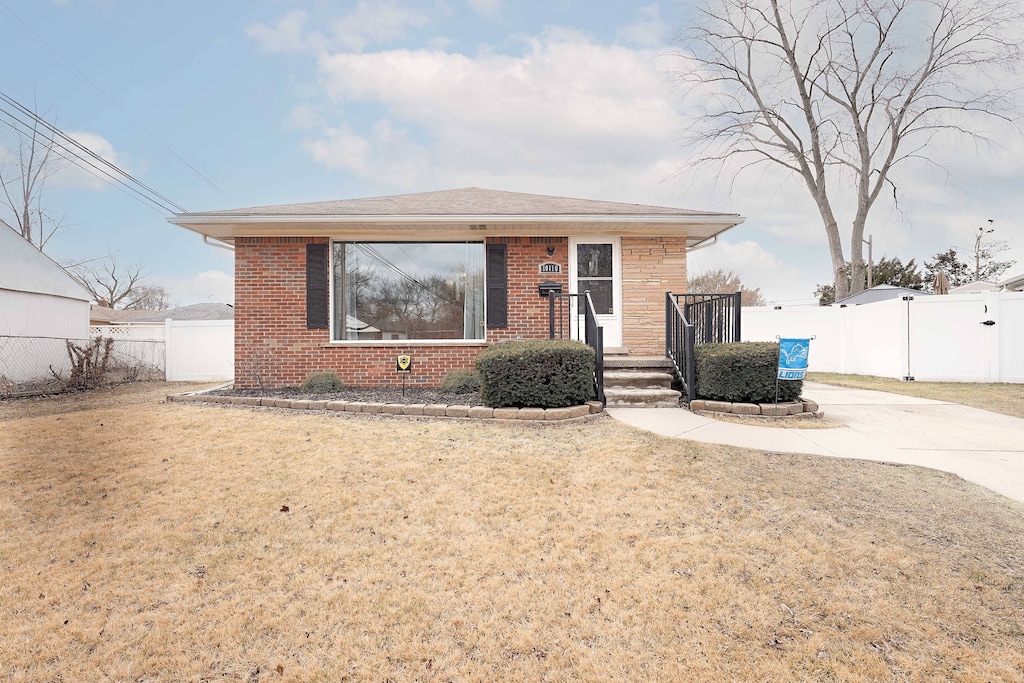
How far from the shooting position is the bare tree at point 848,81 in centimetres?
1595

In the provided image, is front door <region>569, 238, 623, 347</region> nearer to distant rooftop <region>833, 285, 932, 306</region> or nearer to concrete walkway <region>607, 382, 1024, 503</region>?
concrete walkway <region>607, 382, 1024, 503</region>

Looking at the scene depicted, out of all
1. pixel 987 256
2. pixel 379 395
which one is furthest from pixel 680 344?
pixel 987 256

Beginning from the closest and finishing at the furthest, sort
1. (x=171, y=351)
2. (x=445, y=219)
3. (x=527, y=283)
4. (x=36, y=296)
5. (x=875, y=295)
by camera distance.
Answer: (x=445, y=219), (x=527, y=283), (x=36, y=296), (x=171, y=351), (x=875, y=295)

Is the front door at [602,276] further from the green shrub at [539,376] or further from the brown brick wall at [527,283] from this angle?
the green shrub at [539,376]

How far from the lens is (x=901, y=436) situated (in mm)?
5371

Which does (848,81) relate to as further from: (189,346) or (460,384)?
(189,346)

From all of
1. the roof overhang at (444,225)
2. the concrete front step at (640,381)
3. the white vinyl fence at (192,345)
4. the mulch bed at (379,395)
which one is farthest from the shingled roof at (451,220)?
the white vinyl fence at (192,345)

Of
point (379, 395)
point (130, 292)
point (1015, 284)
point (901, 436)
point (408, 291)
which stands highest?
point (130, 292)

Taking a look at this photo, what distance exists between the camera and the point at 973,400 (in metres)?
7.91

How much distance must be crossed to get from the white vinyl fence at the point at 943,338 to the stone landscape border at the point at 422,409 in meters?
8.42

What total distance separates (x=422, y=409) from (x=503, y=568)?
363cm

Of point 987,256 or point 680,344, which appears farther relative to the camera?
point 987,256

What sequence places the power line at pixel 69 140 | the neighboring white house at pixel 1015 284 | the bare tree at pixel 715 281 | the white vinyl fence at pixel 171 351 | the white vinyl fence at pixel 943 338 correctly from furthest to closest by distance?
the bare tree at pixel 715 281
the neighboring white house at pixel 1015 284
the white vinyl fence at pixel 171 351
the white vinyl fence at pixel 943 338
the power line at pixel 69 140

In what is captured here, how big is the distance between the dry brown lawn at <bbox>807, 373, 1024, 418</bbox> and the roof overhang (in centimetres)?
431
